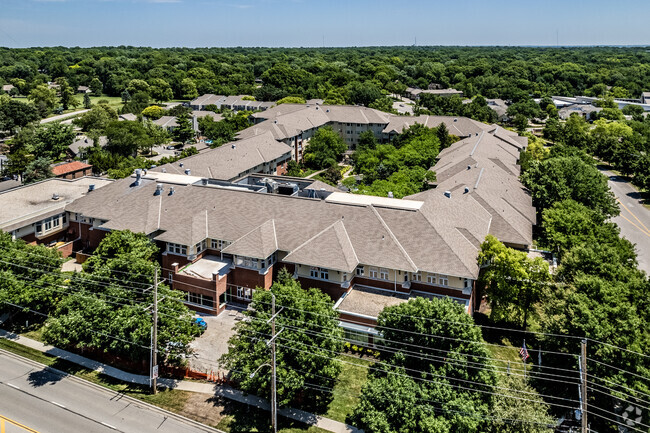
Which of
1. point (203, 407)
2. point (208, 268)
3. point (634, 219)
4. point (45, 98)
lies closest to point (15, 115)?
point (45, 98)

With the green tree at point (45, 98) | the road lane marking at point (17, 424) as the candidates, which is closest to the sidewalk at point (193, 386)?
the road lane marking at point (17, 424)

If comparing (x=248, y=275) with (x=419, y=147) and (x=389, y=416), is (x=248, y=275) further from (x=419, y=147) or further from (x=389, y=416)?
(x=419, y=147)

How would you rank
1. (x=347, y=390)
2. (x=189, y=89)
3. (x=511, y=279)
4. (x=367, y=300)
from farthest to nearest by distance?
(x=189, y=89) < (x=367, y=300) < (x=511, y=279) < (x=347, y=390)

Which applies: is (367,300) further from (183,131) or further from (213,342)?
(183,131)

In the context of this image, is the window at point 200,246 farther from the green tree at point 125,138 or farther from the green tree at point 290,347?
the green tree at point 125,138

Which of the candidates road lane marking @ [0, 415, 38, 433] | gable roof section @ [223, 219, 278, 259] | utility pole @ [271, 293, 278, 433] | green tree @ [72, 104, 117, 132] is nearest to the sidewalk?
utility pole @ [271, 293, 278, 433]

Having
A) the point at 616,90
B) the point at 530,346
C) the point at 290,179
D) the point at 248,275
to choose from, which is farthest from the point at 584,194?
the point at 616,90
